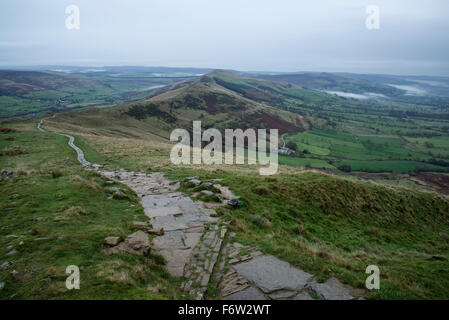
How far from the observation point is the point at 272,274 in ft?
28.3

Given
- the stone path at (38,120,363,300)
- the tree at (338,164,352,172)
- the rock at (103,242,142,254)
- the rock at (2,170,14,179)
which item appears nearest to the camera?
the stone path at (38,120,363,300)

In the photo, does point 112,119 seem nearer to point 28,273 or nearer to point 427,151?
point 28,273

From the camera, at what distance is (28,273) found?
7176mm

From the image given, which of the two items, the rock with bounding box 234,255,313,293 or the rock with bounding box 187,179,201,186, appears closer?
the rock with bounding box 234,255,313,293

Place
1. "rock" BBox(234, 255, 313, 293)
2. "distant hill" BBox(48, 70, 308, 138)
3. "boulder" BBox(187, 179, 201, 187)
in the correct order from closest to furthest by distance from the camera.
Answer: "rock" BBox(234, 255, 313, 293), "boulder" BBox(187, 179, 201, 187), "distant hill" BBox(48, 70, 308, 138)

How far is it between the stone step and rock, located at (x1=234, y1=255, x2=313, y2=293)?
1.10 metres

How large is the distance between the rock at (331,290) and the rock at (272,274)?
1.36ft

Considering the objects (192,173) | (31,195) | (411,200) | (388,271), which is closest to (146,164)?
(192,173)

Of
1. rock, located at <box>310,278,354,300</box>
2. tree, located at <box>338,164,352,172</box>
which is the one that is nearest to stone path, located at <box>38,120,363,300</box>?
rock, located at <box>310,278,354,300</box>

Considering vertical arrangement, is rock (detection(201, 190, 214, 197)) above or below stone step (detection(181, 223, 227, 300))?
above

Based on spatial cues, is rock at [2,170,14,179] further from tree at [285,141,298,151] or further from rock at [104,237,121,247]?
tree at [285,141,298,151]

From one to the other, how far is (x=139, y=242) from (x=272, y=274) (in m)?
5.24

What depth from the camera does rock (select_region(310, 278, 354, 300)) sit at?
749 centimetres

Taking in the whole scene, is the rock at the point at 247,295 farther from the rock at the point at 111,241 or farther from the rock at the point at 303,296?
the rock at the point at 111,241
